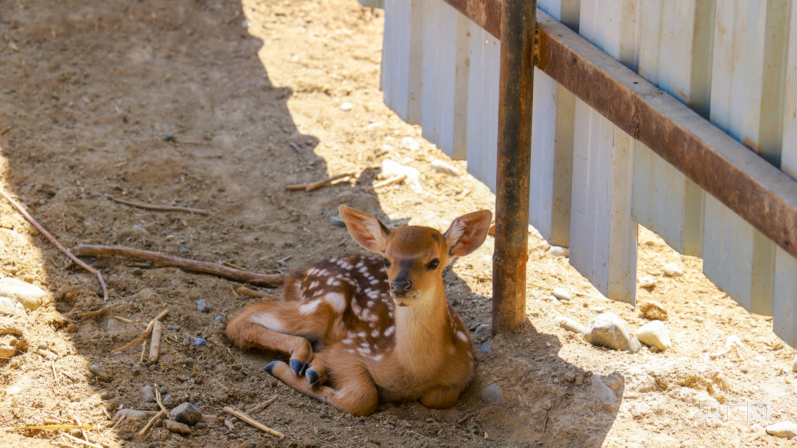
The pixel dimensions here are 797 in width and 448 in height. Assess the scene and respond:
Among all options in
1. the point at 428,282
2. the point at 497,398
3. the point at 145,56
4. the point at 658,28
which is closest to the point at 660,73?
the point at 658,28

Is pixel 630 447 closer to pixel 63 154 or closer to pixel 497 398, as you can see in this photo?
pixel 497 398

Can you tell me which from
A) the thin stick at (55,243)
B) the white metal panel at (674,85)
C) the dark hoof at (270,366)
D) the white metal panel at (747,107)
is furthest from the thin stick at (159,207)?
the white metal panel at (747,107)

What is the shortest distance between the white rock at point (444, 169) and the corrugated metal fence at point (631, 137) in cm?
115

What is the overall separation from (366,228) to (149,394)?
1362 millimetres

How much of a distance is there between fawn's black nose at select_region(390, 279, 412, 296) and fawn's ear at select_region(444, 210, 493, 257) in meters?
0.51

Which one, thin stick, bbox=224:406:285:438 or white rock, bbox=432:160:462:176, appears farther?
white rock, bbox=432:160:462:176

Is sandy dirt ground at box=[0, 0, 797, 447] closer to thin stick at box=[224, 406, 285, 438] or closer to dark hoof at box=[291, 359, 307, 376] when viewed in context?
thin stick at box=[224, 406, 285, 438]

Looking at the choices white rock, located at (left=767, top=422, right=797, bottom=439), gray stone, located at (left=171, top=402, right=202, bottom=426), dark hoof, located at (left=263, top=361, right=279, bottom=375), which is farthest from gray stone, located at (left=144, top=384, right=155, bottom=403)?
white rock, located at (left=767, top=422, right=797, bottom=439)

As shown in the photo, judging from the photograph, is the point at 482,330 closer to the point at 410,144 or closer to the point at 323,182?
the point at 323,182

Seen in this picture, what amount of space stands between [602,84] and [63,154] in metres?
4.34

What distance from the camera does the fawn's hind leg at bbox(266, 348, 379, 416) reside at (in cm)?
411

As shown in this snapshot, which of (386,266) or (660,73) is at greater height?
(660,73)

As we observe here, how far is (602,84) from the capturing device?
144 inches

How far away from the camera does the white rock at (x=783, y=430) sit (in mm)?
3582
